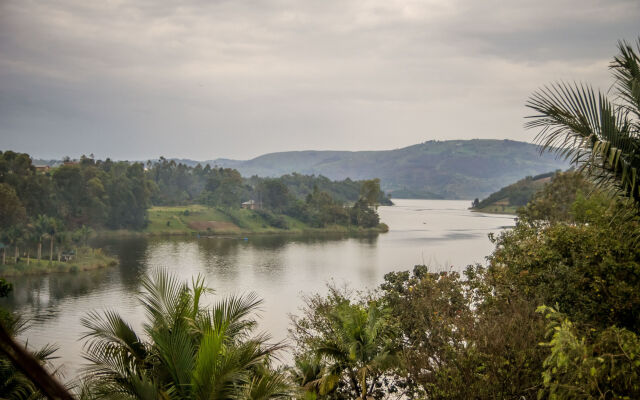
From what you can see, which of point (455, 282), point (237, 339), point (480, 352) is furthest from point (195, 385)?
point (455, 282)

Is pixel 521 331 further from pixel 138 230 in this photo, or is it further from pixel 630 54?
pixel 138 230

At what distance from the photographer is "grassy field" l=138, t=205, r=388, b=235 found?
80312 millimetres

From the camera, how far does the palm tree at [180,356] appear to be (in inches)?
184

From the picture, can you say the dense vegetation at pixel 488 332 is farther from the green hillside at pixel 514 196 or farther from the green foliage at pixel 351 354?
the green hillside at pixel 514 196

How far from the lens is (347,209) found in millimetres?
91250

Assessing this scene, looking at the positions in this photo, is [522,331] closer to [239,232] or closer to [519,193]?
[239,232]

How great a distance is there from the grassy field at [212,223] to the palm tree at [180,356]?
247 ft

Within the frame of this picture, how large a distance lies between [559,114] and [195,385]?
163 inches

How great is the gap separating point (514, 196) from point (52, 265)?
9448cm

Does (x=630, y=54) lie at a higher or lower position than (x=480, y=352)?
higher

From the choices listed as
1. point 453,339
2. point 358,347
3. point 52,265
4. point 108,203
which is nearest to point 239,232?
point 108,203

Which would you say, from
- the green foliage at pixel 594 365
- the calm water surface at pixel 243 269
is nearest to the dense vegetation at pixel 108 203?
the calm water surface at pixel 243 269

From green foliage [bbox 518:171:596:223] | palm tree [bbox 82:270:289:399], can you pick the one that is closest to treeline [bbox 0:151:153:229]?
green foliage [bbox 518:171:596:223]

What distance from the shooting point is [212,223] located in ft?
281
